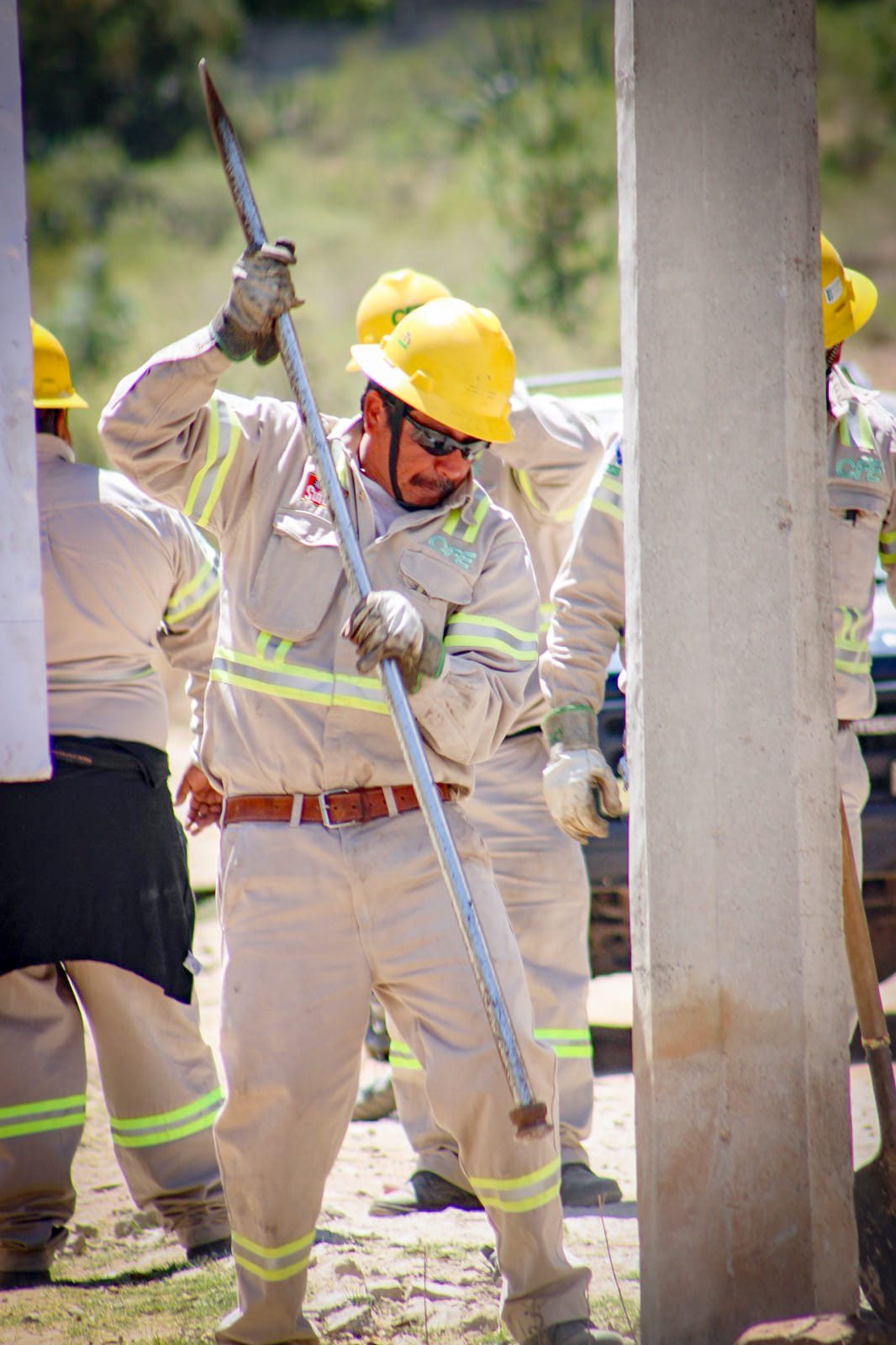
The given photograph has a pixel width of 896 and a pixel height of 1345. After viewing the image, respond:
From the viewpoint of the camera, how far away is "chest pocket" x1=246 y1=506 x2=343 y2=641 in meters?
3.30

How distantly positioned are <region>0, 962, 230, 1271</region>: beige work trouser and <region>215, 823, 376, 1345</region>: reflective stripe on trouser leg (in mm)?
803

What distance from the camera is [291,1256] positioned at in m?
3.23

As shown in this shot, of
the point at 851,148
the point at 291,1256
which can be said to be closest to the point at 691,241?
the point at 291,1256

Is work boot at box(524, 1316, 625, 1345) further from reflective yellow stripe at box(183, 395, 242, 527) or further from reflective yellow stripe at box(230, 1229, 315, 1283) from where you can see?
reflective yellow stripe at box(183, 395, 242, 527)

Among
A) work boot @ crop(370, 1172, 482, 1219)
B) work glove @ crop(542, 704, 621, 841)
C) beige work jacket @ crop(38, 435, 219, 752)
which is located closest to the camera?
work glove @ crop(542, 704, 621, 841)

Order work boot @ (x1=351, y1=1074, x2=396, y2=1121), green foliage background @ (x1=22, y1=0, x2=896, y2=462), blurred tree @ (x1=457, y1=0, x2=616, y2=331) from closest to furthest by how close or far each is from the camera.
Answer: work boot @ (x1=351, y1=1074, x2=396, y2=1121) < blurred tree @ (x1=457, y1=0, x2=616, y2=331) < green foliage background @ (x1=22, y1=0, x2=896, y2=462)

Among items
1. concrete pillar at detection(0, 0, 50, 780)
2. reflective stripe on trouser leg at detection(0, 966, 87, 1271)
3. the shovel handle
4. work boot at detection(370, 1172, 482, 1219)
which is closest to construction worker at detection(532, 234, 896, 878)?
the shovel handle

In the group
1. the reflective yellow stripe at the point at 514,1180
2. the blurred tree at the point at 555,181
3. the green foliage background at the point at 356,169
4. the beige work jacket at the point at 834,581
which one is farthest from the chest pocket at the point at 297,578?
the blurred tree at the point at 555,181

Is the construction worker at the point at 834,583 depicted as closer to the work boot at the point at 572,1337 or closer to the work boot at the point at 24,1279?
the work boot at the point at 572,1337

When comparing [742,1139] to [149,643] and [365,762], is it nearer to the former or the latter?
[365,762]

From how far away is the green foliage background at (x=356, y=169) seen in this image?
24.9 meters

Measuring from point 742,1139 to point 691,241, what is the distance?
1699 millimetres

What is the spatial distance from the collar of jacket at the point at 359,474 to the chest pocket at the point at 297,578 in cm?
17

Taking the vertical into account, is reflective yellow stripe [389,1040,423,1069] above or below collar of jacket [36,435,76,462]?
below
